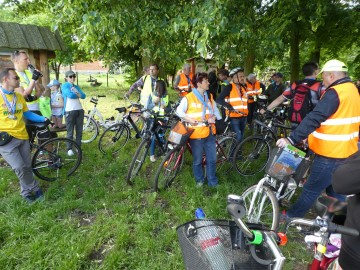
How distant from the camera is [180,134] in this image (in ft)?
13.1

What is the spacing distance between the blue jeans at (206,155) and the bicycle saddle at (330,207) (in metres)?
2.53

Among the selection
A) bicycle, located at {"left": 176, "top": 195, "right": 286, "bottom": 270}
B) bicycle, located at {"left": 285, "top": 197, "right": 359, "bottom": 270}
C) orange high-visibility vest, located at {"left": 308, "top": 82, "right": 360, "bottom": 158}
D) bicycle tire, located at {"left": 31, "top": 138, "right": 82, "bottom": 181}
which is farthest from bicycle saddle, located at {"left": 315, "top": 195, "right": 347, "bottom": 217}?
bicycle tire, located at {"left": 31, "top": 138, "right": 82, "bottom": 181}

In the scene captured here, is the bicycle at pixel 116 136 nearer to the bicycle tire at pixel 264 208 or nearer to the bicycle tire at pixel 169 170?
the bicycle tire at pixel 169 170

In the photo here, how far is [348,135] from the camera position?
2.91 metres

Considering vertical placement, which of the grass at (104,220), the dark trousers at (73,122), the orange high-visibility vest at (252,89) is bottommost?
the grass at (104,220)

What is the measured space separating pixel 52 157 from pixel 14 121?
1095mm

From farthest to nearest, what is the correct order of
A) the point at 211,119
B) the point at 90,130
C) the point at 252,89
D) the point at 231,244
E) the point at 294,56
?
the point at 294,56
the point at 90,130
the point at 252,89
the point at 211,119
the point at 231,244

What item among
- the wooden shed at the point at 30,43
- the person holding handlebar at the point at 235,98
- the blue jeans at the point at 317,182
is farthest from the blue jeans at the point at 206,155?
the wooden shed at the point at 30,43

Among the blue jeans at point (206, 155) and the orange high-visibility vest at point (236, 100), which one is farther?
the orange high-visibility vest at point (236, 100)

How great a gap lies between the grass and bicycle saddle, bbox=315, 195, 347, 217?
1493 mm

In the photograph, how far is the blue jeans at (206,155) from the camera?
425cm

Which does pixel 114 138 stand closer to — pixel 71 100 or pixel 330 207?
pixel 71 100

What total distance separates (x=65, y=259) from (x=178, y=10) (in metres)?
3.76

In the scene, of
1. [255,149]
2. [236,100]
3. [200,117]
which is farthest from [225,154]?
[200,117]
